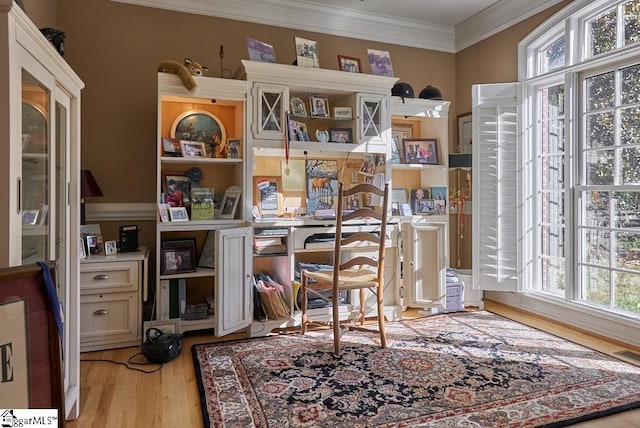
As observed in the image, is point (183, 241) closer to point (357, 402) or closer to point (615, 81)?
point (357, 402)

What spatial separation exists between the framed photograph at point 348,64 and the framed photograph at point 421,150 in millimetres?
845

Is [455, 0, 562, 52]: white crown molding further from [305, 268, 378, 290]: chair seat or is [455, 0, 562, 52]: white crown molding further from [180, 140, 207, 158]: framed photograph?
[180, 140, 207, 158]: framed photograph

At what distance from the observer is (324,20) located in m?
3.89

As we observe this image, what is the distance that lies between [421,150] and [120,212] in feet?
8.81

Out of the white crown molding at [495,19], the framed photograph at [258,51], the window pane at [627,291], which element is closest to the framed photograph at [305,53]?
the framed photograph at [258,51]

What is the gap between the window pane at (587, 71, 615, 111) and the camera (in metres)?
3.08

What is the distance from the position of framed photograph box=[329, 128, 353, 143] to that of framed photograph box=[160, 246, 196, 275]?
147cm

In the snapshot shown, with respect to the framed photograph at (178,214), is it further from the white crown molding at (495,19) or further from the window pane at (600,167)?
the white crown molding at (495,19)

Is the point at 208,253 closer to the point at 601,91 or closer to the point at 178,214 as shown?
the point at 178,214

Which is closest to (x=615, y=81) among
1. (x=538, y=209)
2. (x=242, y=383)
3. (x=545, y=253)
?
(x=538, y=209)

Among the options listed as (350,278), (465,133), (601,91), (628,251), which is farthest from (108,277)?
(601,91)

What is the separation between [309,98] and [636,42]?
2407 mm

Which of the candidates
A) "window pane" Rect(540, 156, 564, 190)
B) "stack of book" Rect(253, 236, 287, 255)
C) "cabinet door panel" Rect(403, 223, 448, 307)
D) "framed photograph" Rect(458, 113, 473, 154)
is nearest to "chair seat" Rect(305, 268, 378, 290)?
"stack of book" Rect(253, 236, 287, 255)

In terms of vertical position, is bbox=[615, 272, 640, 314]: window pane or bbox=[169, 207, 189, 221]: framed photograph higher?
bbox=[169, 207, 189, 221]: framed photograph
